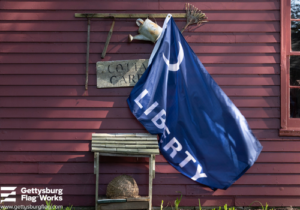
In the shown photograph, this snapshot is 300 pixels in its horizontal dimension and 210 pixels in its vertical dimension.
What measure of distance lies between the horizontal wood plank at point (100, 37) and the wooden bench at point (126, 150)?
1222mm

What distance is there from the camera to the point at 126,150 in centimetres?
313

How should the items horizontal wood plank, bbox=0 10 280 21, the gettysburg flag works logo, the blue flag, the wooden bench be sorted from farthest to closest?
horizontal wood plank, bbox=0 10 280 21 → the gettysburg flag works logo → the blue flag → the wooden bench

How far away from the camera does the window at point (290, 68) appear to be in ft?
11.2

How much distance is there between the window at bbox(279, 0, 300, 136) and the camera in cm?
340

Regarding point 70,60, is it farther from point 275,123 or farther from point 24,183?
Result: point 275,123

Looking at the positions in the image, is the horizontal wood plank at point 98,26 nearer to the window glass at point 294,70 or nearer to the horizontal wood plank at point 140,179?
the window glass at point 294,70

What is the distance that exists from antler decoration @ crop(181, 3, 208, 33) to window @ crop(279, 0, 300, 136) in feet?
3.41

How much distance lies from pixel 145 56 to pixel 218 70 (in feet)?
3.13

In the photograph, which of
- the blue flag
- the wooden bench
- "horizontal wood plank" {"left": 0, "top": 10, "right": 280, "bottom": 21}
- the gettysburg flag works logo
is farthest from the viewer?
"horizontal wood plank" {"left": 0, "top": 10, "right": 280, "bottom": 21}

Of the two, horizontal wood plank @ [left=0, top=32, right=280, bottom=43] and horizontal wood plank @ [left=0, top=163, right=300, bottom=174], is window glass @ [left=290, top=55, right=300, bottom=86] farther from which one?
horizontal wood plank @ [left=0, top=163, right=300, bottom=174]

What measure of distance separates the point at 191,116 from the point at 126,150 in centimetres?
87

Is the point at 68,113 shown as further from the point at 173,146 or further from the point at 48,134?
the point at 173,146

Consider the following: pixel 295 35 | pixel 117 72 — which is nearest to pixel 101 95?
pixel 117 72

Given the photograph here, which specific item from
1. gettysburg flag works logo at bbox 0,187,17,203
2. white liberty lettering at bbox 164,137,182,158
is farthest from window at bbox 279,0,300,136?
gettysburg flag works logo at bbox 0,187,17,203
